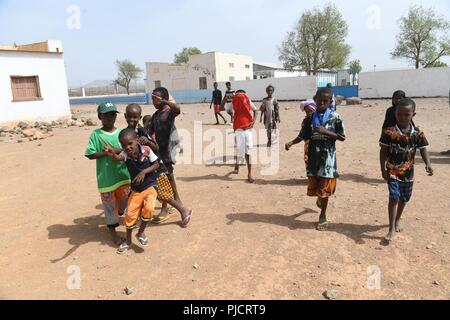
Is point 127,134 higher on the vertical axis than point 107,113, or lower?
lower

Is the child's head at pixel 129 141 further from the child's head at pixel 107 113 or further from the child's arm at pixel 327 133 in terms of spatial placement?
the child's arm at pixel 327 133

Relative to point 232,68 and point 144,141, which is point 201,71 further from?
point 144,141

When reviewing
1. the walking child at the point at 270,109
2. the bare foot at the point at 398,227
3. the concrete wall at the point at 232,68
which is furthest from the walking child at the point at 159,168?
the concrete wall at the point at 232,68

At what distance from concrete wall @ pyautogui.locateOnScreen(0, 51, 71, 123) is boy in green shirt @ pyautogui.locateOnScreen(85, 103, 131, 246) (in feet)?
47.6

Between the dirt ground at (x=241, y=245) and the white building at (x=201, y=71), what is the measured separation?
35597 mm

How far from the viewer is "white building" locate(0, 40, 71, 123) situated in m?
15.6

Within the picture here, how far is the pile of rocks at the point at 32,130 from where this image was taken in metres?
12.6

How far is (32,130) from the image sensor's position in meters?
13.2

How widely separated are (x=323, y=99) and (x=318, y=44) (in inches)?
1653

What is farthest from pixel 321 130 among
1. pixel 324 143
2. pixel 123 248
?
pixel 123 248

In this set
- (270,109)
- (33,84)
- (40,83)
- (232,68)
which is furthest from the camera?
(232,68)

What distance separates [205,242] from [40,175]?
5038 millimetres
